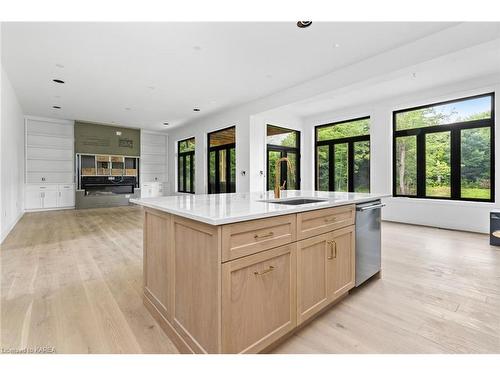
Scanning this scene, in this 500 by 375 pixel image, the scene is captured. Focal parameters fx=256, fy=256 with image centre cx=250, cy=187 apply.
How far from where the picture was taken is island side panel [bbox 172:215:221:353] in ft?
4.22

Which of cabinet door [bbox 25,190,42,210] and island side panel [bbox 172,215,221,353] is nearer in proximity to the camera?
island side panel [bbox 172,215,221,353]

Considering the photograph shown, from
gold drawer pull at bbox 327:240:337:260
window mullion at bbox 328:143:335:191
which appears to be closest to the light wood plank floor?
gold drawer pull at bbox 327:240:337:260

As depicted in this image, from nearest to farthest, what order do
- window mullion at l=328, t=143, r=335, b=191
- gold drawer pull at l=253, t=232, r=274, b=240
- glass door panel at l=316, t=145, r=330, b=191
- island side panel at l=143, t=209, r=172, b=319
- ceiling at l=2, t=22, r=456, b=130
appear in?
gold drawer pull at l=253, t=232, r=274, b=240, island side panel at l=143, t=209, r=172, b=319, ceiling at l=2, t=22, r=456, b=130, window mullion at l=328, t=143, r=335, b=191, glass door panel at l=316, t=145, r=330, b=191

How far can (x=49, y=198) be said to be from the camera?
793cm

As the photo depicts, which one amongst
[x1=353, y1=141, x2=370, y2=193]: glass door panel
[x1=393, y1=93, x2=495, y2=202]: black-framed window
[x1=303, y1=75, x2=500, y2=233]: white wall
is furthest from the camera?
[x1=353, y1=141, x2=370, y2=193]: glass door panel

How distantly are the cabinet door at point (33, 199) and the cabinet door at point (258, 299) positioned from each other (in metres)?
8.99

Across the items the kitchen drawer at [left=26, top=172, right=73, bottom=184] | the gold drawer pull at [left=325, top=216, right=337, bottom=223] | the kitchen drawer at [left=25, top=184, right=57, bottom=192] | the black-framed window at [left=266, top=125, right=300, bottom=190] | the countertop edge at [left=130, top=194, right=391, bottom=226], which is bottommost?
the gold drawer pull at [left=325, top=216, right=337, bottom=223]

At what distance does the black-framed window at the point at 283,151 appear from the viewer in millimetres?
7141

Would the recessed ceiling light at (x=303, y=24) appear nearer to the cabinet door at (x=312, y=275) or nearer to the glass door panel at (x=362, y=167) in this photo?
the cabinet door at (x=312, y=275)

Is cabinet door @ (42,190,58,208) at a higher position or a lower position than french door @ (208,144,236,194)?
lower

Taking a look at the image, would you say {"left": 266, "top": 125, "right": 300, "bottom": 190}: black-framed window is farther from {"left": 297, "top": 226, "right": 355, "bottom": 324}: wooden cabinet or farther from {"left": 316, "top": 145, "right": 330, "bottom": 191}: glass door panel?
{"left": 297, "top": 226, "right": 355, "bottom": 324}: wooden cabinet

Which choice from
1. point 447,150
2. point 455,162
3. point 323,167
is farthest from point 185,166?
point 455,162

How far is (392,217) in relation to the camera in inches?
234
